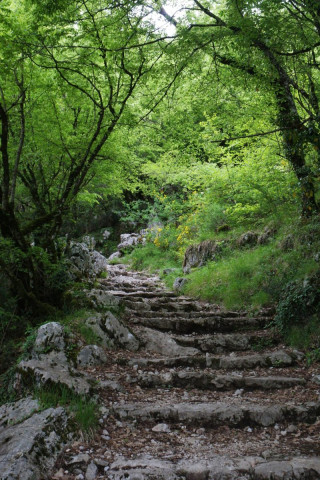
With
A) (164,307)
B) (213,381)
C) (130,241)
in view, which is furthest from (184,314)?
(130,241)

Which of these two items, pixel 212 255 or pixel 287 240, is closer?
pixel 287 240

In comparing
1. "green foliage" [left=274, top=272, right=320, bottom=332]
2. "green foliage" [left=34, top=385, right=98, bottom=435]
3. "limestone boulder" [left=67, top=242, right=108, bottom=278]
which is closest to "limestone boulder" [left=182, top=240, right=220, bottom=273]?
"limestone boulder" [left=67, top=242, right=108, bottom=278]

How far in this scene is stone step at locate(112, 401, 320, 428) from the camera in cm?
362

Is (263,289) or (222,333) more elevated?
(263,289)

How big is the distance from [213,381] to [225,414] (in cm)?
90

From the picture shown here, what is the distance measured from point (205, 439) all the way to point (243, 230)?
334 inches

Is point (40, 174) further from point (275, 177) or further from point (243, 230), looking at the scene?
point (243, 230)

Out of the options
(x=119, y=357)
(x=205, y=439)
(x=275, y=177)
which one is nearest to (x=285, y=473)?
(x=205, y=439)

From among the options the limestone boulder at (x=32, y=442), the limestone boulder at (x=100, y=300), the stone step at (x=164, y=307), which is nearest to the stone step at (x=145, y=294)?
the stone step at (x=164, y=307)

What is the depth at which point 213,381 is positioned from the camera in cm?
456

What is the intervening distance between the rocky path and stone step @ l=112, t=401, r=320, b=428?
0.01 m

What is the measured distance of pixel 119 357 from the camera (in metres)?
5.33

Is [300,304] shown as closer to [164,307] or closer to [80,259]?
[164,307]

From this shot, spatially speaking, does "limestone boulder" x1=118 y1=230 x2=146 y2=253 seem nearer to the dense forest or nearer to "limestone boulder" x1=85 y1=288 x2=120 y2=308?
the dense forest
